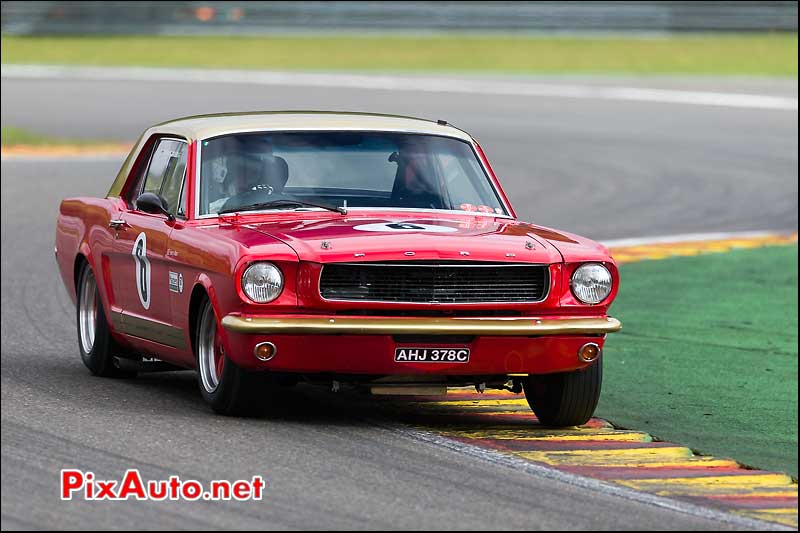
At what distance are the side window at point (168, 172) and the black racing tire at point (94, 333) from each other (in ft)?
2.14

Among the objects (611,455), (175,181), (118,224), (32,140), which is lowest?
(611,455)

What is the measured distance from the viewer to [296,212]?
8188 mm

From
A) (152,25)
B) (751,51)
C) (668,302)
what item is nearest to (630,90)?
(751,51)

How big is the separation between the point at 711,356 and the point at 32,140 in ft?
53.4

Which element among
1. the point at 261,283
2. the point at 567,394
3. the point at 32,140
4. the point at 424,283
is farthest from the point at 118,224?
the point at 32,140

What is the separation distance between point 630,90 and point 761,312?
19.8 meters

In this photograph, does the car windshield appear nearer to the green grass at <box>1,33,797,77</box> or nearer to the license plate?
the license plate

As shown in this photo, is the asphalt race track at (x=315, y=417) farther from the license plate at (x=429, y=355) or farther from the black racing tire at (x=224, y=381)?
the license plate at (x=429, y=355)

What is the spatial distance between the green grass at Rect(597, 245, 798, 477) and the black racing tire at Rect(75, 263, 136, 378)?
8.49 feet

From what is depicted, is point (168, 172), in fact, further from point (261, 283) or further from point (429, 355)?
point (429, 355)

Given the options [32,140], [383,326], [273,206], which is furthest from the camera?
[32,140]

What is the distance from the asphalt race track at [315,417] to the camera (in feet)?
18.8

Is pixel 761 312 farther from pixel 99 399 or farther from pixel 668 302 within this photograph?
pixel 99 399

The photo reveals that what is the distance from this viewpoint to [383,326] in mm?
7199
